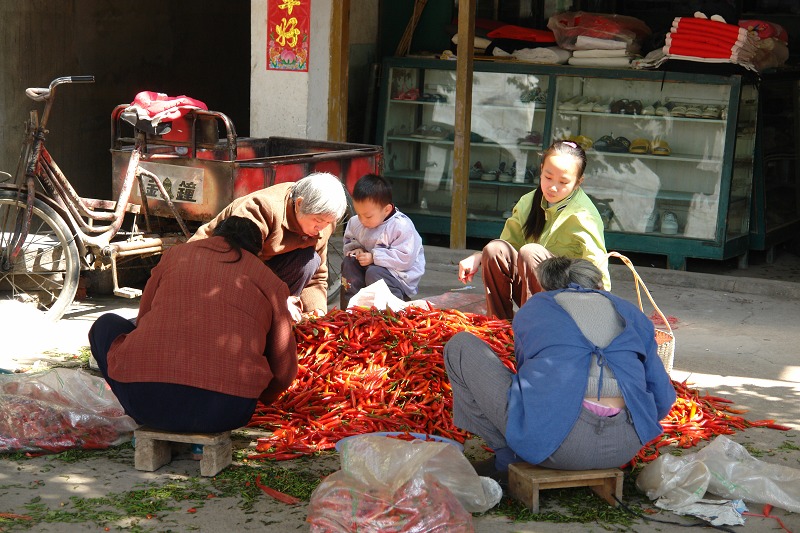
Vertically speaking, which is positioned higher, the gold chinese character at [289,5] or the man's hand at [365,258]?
the gold chinese character at [289,5]

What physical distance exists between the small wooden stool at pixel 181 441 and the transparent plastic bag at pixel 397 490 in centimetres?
76

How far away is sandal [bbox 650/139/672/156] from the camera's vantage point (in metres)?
10.3

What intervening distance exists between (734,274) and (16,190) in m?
6.83

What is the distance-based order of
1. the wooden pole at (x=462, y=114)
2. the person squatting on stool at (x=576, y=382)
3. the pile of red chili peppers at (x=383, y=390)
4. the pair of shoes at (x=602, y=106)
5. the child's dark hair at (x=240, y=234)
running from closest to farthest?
the person squatting on stool at (x=576, y=382)
the child's dark hair at (x=240, y=234)
the pile of red chili peppers at (x=383, y=390)
the wooden pole at (x=462, y=114)
the pair of shoes at (x=602, y=106)

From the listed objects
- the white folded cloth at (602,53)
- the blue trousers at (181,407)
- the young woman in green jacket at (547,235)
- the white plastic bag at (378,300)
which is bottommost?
the blue trousers at (181,407)

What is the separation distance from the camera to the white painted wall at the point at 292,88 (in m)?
10.1

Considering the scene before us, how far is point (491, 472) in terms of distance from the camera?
478 cm

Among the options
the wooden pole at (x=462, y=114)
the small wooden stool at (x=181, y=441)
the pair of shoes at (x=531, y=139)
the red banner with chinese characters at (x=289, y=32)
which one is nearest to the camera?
the small wooden stool at (x=181, y=441)

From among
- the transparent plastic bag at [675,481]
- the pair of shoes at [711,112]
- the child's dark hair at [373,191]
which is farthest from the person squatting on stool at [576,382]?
the pair of shoes at [711,112]

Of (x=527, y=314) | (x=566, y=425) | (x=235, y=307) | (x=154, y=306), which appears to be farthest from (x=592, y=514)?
(x=154, y=306)

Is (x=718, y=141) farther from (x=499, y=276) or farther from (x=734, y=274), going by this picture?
(x=499, y=276)

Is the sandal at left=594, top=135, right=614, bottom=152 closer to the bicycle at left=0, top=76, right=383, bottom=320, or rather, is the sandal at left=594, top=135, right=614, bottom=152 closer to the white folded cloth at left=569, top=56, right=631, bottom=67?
the white folded cloth at left=569, top=56, right=631, bottom=67

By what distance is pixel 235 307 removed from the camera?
14.8 feet

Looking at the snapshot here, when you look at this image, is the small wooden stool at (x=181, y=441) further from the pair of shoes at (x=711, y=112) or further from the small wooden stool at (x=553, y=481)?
the pair of shoes at (x=711, y=112)
